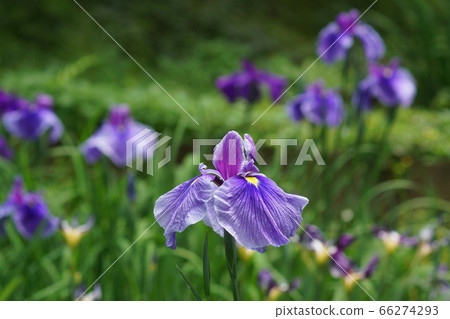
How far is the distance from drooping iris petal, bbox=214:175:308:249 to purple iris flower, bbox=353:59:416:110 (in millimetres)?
1224

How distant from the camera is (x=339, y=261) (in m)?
1.33

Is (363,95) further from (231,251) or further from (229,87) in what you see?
(231,251)

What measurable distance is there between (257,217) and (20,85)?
423 centimetres

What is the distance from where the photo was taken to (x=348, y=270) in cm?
131

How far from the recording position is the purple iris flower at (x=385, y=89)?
1.86m

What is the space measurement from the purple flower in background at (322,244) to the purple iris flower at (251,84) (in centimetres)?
70

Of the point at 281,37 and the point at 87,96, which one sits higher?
the point at 281,37

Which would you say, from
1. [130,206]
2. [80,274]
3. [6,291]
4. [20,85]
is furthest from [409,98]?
[20,85]

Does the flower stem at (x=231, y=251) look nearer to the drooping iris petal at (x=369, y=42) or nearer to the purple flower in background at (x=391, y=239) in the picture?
the purple flower in background at (x=391, y=239)

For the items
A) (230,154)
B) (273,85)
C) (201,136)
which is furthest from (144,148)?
(230,154)

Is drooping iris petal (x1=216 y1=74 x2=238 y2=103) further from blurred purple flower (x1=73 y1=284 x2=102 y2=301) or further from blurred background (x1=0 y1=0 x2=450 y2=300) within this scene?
blurred purple flower (x1=73 y1=284 x2=102 y2=301)

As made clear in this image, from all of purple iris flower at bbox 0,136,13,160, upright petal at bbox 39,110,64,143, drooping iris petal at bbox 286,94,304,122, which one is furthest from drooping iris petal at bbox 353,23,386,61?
purple iris flower at bbox 0,136,13,160
